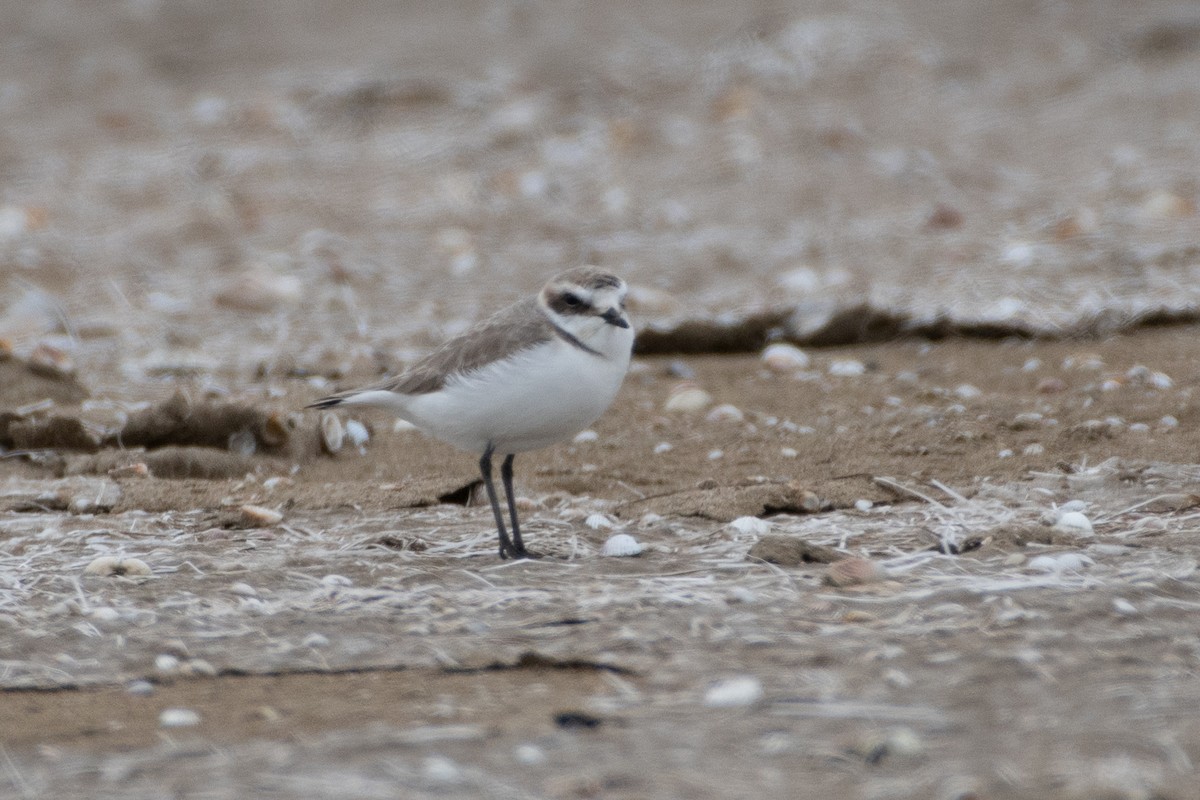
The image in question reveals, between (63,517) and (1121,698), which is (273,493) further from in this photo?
(1121,698)

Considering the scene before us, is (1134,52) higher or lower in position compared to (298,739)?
higher

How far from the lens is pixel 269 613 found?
379cm

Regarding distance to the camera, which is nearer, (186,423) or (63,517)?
(63,517)

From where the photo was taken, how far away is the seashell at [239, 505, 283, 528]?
4637 millimetres

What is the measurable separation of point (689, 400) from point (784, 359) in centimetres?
74

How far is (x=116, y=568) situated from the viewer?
13.5 ft

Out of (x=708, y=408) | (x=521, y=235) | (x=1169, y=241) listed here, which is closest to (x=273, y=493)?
(x=708, y=408)

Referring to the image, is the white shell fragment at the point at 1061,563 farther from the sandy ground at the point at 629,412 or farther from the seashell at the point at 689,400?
the seashell at the point at 689,400

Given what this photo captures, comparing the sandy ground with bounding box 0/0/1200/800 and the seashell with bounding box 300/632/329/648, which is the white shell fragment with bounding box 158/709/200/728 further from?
the seashell with bounding box 300/632/329/648

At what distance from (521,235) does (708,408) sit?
2.91 meters

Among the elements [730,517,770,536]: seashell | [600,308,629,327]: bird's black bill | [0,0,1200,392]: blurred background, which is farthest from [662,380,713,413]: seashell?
[600,308,629,327]: bird's black bill

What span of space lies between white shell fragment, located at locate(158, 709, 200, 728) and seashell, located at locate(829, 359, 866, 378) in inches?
155

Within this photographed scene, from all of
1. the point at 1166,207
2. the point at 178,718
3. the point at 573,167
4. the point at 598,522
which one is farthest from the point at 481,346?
the point at 573,167

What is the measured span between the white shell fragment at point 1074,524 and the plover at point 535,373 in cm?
135
